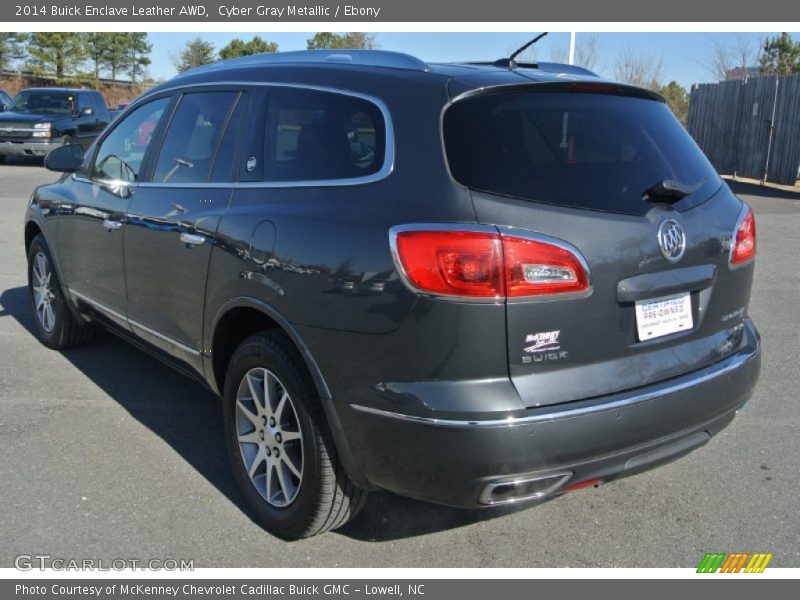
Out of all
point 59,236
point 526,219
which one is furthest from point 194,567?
point 59,236

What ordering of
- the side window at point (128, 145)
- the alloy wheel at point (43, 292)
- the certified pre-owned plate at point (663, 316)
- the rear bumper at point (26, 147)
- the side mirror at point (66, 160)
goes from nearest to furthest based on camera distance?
the certified pre-owned plate at point (663, 316) < the side window at point (128, 145) < the side mirror at point (66, 160) < the alloy wheel at point (43, 292) < the rear bumper at point (26, 147)

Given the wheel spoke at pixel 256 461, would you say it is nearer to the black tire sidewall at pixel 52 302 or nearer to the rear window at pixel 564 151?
the rear window at pixel 564 151

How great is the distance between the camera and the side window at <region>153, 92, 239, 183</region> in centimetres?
377

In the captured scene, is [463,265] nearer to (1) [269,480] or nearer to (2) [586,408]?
(2) [586,408]

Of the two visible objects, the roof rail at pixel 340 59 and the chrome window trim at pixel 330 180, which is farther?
the roof rail at pixel 340 59

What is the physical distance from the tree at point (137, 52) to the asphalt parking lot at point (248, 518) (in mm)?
56279

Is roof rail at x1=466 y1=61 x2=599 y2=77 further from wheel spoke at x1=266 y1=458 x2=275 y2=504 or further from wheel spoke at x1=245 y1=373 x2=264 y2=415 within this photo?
wheel spoke at x1=266 y1=458 x2=275 y2=504

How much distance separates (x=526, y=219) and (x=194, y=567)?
6.22 feet

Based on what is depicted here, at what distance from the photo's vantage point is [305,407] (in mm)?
3006

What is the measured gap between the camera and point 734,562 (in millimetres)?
3162

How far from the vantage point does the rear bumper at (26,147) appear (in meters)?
19.1

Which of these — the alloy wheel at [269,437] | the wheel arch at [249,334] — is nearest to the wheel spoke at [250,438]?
the alloy wheel at [269,437]

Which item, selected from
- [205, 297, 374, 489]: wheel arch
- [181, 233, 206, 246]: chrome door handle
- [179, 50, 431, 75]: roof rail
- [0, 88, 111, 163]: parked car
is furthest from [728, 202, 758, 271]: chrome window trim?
[0, 88, 111, 163]: parked car

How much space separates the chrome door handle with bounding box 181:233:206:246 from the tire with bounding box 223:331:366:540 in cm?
56
